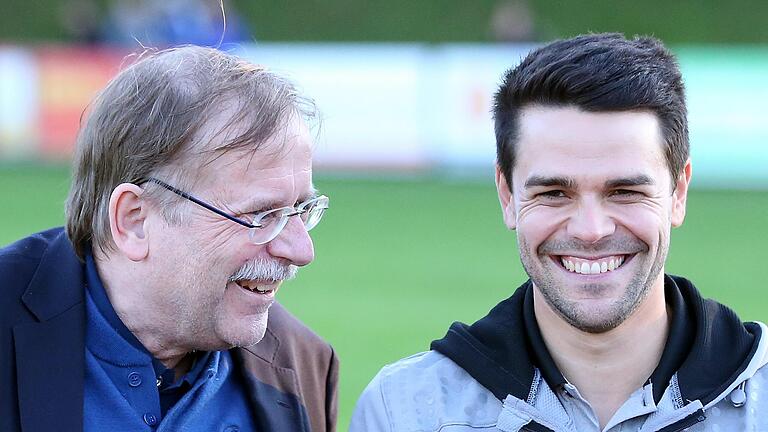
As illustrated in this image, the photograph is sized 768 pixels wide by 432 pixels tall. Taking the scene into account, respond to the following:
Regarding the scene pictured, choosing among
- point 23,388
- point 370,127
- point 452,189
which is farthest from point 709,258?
point 23,388

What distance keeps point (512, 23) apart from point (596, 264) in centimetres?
2136

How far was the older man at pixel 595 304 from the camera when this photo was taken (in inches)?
142

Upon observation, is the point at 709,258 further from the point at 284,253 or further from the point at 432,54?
the point at 284,253

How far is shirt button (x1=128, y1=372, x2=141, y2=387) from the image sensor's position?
3846 mm

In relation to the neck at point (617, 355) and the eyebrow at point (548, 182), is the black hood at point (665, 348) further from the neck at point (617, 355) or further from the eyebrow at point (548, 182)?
the eyebrow at point (548, 182)

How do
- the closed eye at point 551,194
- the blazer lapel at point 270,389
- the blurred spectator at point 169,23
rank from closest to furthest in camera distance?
the closed eye at point 551,194, the blazer lapel at point 270,389, the blurred spectator at point 169,23

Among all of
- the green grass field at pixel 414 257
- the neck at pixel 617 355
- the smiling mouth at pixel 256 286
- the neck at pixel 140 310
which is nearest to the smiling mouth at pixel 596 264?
the neck at pixel 617 355

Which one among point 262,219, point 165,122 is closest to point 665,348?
point 262,219

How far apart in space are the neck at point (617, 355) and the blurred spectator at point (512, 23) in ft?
63.0

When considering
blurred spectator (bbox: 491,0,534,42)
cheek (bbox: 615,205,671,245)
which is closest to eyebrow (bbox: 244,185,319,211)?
cheek (bbox: 615,205,671,245)

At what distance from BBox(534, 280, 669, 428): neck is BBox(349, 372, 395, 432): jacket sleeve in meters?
0.52

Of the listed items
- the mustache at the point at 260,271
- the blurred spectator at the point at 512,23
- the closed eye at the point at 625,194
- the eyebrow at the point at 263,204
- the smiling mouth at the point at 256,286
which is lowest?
the smiling mouth at the point at 256,286

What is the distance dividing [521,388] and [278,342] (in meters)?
0.94

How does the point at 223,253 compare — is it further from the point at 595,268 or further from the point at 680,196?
the point at 680,196
